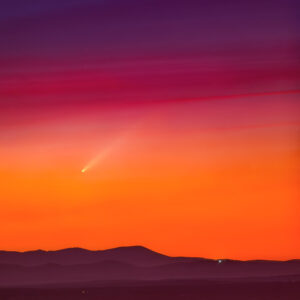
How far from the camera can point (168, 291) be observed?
24.0 ft

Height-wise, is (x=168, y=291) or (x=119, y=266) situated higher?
(x=119, y=266)

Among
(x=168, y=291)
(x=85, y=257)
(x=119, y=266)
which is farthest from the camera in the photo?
(x=119, y=266)

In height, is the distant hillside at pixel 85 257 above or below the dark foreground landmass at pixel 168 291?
above

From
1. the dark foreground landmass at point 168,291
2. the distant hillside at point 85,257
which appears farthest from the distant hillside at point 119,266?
the dark foreground landmass at point 168,291

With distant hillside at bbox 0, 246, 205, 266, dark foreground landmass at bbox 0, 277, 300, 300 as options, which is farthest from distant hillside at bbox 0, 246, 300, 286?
dark foreground landmass at bbox 0, 277, 300, 300

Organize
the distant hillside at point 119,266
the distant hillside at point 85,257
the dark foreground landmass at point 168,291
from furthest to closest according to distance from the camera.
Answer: the distant hillside at point 85,257 < the distant hillside at point 119,266 < the dark foreground landmass at point 168,291

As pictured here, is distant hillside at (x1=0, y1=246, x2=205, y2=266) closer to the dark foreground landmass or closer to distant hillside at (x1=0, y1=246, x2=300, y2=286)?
distant hillside at (x1=0, y1=246, x2=300, y2=286)

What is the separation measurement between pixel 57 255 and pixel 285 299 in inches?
194

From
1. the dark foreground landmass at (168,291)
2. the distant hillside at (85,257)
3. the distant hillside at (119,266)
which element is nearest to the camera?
the dark foreground landmass at (168,291)

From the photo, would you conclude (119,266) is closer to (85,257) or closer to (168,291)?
(85,257)

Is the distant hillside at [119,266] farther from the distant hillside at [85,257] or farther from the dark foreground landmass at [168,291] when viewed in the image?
the dark foreground landmass at [168,291]

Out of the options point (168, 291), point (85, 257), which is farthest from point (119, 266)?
point (168, 291)

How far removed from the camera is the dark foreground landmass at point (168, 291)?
7.10m

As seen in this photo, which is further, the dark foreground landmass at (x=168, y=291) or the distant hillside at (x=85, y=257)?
the distant hillside at (x=85, y=257)
